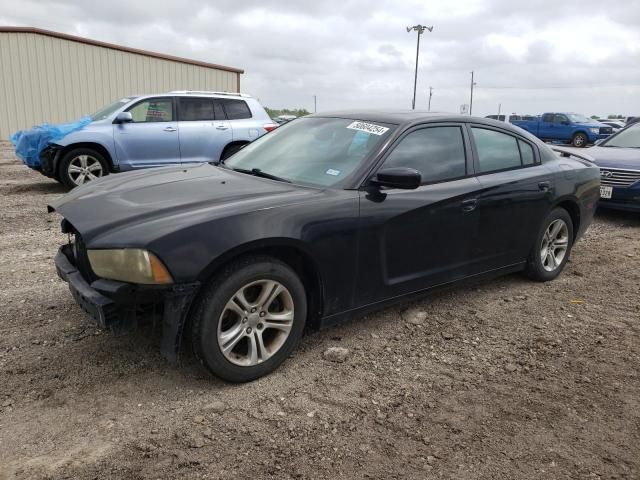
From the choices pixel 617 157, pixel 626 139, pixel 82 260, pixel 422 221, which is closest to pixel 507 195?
pixel 422 221

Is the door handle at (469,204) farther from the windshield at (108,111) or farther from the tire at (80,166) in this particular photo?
the windshield at (108,111)

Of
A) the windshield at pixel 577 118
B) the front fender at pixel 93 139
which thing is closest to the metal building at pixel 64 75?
the front fender at pixel 93 139

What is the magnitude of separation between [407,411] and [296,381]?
2.15 ft

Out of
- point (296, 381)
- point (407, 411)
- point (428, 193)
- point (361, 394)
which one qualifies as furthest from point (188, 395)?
point (428, 193)

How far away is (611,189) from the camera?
7531 mm

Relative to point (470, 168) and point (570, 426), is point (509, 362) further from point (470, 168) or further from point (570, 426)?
point (470, 168)

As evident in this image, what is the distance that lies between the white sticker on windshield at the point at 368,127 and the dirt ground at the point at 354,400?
1364 mm

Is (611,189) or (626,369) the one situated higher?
(611,189)

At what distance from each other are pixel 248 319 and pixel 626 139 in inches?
330

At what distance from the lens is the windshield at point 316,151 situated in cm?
343

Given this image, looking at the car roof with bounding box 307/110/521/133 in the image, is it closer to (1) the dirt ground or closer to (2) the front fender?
(1) the dirt ground

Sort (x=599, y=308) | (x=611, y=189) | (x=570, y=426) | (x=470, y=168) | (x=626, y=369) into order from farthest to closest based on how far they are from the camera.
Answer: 1. (x=611, y=189)
2. (x=599, y=308)
3. (x=470, y=168)
4. (x=626, y=369)
5. (x=570, y=426)

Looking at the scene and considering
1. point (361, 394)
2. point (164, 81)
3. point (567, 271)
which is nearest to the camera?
point (361, 394)

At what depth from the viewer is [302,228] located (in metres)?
2.96
